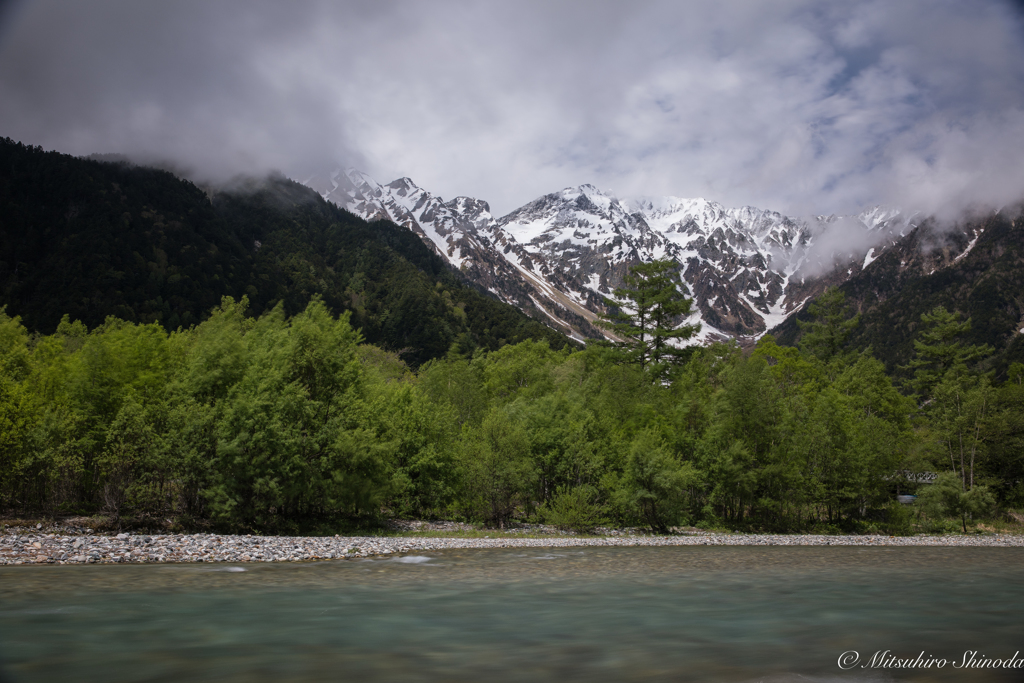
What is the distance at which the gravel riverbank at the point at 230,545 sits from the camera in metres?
22.8

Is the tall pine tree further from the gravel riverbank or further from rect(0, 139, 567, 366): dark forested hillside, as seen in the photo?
rect(0, 139, 567, 366): dark forested hillside

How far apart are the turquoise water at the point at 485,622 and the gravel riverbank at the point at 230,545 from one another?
1.61 meters

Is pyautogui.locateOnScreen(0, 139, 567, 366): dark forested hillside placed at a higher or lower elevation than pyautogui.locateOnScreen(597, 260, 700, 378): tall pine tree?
higher

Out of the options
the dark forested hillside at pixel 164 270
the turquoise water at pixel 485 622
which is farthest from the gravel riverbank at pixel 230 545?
the dark forested hillside at pixel 164 270

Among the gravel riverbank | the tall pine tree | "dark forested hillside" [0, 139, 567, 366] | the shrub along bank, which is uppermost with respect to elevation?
"dark forested hillside" [0, 139, 567, 366]

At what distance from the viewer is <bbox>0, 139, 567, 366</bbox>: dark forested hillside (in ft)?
438

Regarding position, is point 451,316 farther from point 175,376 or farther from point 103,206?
point 175,376

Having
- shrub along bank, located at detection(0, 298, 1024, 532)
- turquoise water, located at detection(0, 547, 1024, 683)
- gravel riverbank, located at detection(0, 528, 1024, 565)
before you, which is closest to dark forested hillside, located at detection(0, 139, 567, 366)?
shrub along bank, located at detection(0, 298, 1024, 532)

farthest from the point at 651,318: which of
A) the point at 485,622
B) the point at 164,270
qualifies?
the point at 164,270

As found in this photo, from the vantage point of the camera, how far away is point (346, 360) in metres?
36.5

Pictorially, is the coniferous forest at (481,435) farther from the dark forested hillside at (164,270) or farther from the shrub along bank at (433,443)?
the dark forested hillside at (164,270)

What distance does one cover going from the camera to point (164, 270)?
146500 millimetres

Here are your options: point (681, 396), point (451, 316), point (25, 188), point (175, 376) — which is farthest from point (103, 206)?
point (681, 396)

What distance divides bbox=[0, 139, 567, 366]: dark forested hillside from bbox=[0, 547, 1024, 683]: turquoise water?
114m
